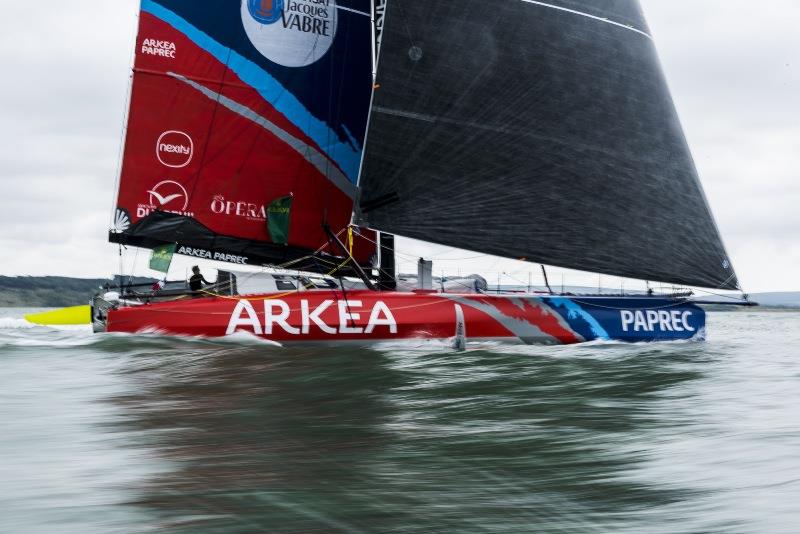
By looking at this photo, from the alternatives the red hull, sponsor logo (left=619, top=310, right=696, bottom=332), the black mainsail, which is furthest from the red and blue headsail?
sponsor logo (left=619, top=310, right=696, bottom=332)

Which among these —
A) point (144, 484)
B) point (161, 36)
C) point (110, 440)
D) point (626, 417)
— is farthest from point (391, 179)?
point (144, 484)

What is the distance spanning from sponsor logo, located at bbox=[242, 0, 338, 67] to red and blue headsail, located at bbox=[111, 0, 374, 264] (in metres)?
0.02

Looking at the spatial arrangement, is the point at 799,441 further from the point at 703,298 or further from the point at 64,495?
the point at 703,298

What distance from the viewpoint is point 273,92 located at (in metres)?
17.7

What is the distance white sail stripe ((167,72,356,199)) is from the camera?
17.3m

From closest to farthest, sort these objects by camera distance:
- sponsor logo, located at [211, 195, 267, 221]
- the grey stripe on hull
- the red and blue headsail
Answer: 1. the grey stripe on hull
2. the red and blue headsail
3. sponsor logo, located at [211, 195, 267, 221]

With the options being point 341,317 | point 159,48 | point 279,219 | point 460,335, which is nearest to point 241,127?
point 279,219

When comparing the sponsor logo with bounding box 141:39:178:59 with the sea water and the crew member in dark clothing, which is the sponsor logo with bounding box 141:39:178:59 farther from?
the sea water

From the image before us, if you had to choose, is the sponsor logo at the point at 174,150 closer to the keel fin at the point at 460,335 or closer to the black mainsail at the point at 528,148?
the black mainsail at the point at 528,148

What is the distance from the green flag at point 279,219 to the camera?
17.4 m

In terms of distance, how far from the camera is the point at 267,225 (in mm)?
17375

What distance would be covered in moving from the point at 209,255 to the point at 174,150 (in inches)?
79.3

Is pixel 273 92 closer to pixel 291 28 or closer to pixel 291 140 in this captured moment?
pixel 291 140

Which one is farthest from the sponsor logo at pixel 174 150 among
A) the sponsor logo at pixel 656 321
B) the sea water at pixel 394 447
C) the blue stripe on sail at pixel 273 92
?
the sponsor logo at pixel 656 321
